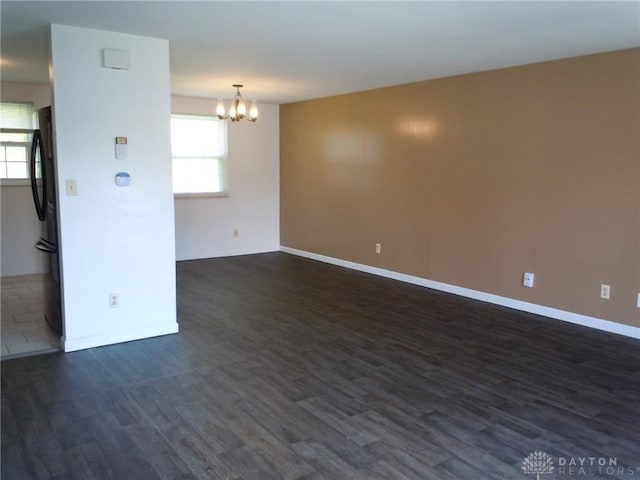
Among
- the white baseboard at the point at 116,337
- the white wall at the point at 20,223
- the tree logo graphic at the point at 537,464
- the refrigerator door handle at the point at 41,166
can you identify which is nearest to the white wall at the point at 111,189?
the white baseboard at the point at 116,337

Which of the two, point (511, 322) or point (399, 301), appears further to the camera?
point (399, 301)

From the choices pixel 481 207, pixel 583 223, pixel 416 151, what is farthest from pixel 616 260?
pixel 416 151

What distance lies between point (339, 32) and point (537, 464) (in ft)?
9.23

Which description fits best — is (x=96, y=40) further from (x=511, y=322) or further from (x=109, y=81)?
(x=511, y=322)

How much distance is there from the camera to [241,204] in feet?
25.0

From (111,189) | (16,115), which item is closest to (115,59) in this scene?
(111,189)

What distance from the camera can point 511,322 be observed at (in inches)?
176

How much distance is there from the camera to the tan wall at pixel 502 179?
13.4 ft

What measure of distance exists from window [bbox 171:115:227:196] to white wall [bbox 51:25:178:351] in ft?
10.4

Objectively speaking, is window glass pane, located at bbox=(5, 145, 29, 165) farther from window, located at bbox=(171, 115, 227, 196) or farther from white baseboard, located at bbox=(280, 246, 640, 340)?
white baseboard, located at bbox=(280, 246, 640, 340)

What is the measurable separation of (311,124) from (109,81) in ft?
12.8

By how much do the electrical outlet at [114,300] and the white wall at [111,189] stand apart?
31mm

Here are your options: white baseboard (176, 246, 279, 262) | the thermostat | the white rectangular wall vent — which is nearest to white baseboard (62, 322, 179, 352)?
the thermostat

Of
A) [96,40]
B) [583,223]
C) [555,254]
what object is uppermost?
[96,40]
